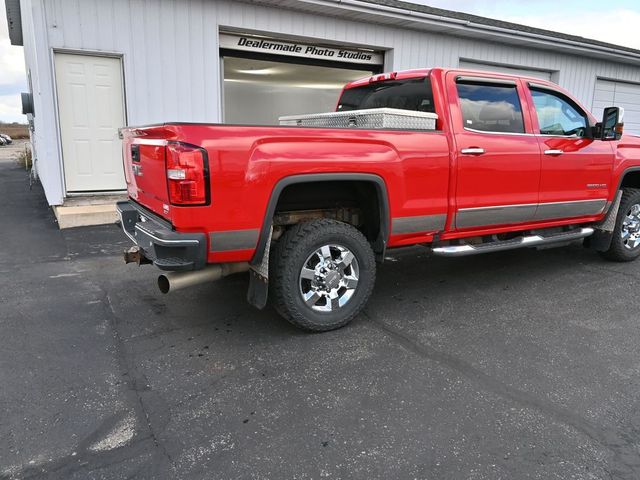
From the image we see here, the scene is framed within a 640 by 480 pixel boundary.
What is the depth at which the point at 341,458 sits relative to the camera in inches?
96.4

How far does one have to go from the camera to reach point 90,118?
26.3 ft

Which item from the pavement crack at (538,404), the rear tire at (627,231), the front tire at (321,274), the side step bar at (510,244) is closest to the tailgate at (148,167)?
the front tire at (321,274)

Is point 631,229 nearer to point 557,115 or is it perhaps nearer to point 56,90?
point 557,115

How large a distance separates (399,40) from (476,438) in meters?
9.63

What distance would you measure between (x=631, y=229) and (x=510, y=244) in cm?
233

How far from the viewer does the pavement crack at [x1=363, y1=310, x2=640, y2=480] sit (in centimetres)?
244

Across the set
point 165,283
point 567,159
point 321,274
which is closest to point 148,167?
point 165,283

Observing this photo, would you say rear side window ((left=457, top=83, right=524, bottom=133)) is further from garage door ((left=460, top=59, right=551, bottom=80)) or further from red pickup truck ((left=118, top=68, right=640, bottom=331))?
garage door ((left=460, top=59, right=551, bottom=80))

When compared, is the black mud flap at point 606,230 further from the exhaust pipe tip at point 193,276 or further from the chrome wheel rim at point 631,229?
the exhaust pipe tip at point 193,276

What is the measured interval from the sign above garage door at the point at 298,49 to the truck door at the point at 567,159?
611cm

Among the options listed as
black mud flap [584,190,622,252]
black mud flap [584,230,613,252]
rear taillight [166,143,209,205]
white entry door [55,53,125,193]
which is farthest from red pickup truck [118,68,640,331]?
white entry door [55,53,125,193]

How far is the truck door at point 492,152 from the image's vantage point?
4305 millimetres

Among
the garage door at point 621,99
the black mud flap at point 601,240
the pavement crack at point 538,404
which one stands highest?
the garage door at point 621,99

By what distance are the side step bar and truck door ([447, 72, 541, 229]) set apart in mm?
189
